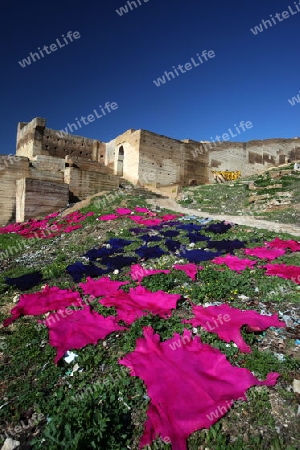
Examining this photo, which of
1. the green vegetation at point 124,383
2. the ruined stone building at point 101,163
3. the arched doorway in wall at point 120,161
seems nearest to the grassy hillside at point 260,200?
the ruined stone building at point 101,163

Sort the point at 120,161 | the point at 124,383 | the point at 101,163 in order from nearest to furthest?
1. the point at 124,383
2. the point at 101,163
3. the point at 120,161

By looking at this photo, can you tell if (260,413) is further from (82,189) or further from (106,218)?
(82,189)

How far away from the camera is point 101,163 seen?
24547mm

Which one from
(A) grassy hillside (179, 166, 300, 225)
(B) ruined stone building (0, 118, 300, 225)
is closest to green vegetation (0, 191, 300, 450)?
(A) grassy hillside (179, 166, 300, 225)

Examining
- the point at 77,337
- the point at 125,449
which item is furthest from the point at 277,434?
the point at 77,337

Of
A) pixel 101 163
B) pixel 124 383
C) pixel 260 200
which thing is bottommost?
pixel 124 383

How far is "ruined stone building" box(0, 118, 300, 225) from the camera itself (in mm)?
14992

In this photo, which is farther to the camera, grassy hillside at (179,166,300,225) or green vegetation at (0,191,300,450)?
grassy hillside at (179,166,300,225)

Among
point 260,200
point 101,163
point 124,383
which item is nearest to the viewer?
point 124,383

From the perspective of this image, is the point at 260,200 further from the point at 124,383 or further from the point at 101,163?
the point at 101,163

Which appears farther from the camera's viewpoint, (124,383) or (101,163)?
(101,163)

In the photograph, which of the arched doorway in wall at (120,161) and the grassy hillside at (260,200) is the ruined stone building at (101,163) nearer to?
the arched doorway in wall at (120,161)

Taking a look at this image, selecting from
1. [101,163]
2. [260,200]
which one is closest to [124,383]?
[260,200]

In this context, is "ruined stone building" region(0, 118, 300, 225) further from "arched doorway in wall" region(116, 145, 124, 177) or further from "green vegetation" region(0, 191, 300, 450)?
"green vegetation" region(0, 191, 300, 450)
